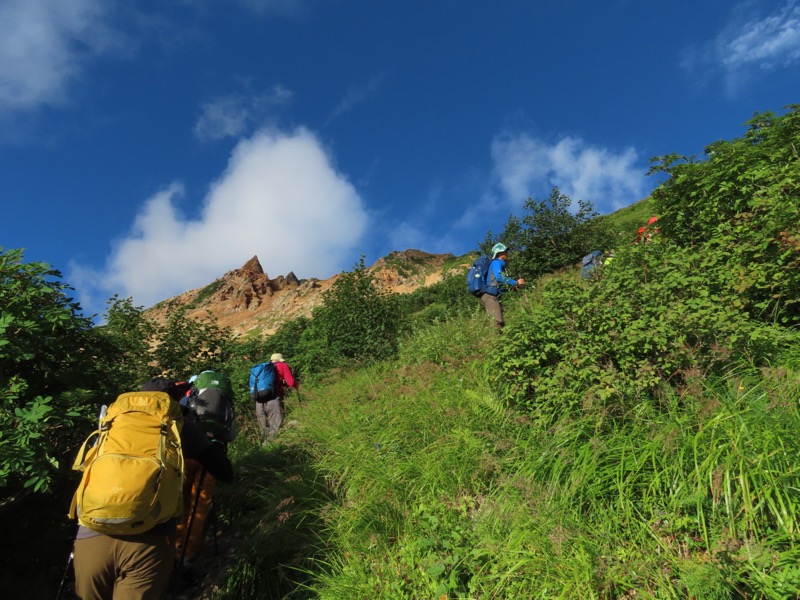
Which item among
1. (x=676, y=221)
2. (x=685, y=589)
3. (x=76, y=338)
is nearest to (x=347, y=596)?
(x=685, y=589)

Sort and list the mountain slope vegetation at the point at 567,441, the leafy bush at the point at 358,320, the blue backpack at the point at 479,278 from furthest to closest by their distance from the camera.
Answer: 1. the leafy bush at the point at 358,320
2. the blue backpack at the point at 479,278
3. the mountain slope vegetation at the point at 567,441

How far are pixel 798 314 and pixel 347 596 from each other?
188 inches

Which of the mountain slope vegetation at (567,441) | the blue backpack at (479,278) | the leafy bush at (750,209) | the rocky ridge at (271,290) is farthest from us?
the rocky ridge at (271,290)

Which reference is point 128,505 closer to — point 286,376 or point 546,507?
point 546,507

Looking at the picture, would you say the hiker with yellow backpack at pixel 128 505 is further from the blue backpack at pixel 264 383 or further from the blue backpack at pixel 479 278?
the blue backpack at pixel 479 278

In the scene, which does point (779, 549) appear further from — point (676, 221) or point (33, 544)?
point (33, 544)

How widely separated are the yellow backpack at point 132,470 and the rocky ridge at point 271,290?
50.4 meters

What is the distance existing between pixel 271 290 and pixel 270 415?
8370 cm

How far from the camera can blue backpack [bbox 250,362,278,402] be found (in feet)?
23.8

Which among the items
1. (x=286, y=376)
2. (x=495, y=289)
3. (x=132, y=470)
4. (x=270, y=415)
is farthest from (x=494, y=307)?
(x=132, y=470)

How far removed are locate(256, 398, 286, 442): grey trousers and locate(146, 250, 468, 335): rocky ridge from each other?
4578 cm

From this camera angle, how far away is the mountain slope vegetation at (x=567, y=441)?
2361mm

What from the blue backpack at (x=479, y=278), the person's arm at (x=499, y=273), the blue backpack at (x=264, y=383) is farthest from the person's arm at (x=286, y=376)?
the person's arm at (x=499, y=273)

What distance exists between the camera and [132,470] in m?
2.37
